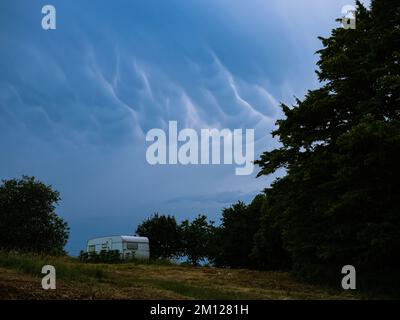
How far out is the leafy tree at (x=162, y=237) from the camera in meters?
73.0

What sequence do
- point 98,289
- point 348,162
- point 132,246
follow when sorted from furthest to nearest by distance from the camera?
point 132,246 → point 348,162 → point 98,289

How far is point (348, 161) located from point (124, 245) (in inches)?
1245

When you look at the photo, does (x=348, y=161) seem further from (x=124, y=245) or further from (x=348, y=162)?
(x=124, y=245)

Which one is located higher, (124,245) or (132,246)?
(124,245)

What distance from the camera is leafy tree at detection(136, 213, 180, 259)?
73.0 m

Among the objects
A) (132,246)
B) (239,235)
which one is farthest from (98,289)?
(239,235)

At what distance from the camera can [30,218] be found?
5528cm

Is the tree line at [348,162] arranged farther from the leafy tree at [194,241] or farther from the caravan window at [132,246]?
the leafy tree at [194,241]

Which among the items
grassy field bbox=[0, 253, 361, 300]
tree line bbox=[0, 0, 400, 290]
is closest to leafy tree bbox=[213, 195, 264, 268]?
tree line bbox=[0, 0, 400, 290]
